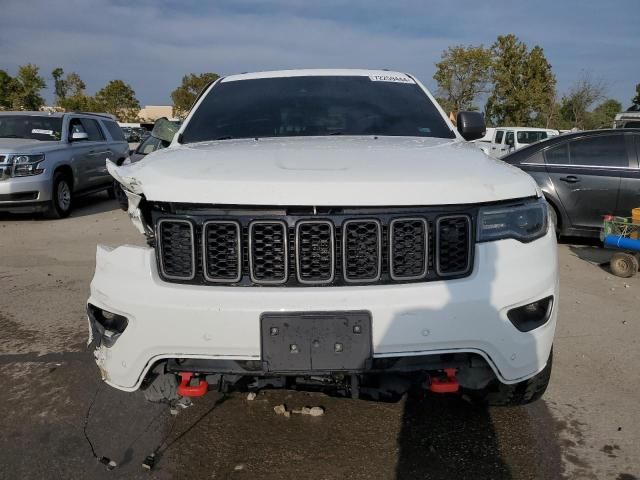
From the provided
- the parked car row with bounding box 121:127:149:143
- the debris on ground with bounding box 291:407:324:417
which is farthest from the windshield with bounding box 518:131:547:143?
the debris on ground with bounding box 291:407:324:417

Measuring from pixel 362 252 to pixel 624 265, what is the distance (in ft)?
15.1

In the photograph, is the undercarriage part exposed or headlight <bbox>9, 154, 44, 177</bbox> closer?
the undercarriage part exposed

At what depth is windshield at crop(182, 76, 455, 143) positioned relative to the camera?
3.38m

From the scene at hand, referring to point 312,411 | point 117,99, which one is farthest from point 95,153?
point 117,99

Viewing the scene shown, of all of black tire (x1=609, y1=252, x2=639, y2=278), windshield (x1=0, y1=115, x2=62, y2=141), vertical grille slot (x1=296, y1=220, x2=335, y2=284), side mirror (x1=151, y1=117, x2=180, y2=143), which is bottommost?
black tire (x1=609, y1=252, x2=639, y2=278)

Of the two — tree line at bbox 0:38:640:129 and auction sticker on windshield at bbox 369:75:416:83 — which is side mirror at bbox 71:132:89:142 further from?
tree line at bbox 0:38:640:129

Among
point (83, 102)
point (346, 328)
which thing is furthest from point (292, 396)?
point (83, 102)

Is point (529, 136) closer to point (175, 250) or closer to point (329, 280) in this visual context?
point (329, 280)

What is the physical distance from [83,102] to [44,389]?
47595mm

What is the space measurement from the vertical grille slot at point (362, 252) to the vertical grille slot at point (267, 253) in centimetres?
23

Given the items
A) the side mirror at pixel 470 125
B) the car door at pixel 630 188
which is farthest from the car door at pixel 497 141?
the side mirror at pixel 470 125

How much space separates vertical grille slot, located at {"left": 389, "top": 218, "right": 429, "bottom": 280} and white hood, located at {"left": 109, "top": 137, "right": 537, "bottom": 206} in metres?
0.10

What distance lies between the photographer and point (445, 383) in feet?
7.34

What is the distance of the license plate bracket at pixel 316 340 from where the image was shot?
209 cm
